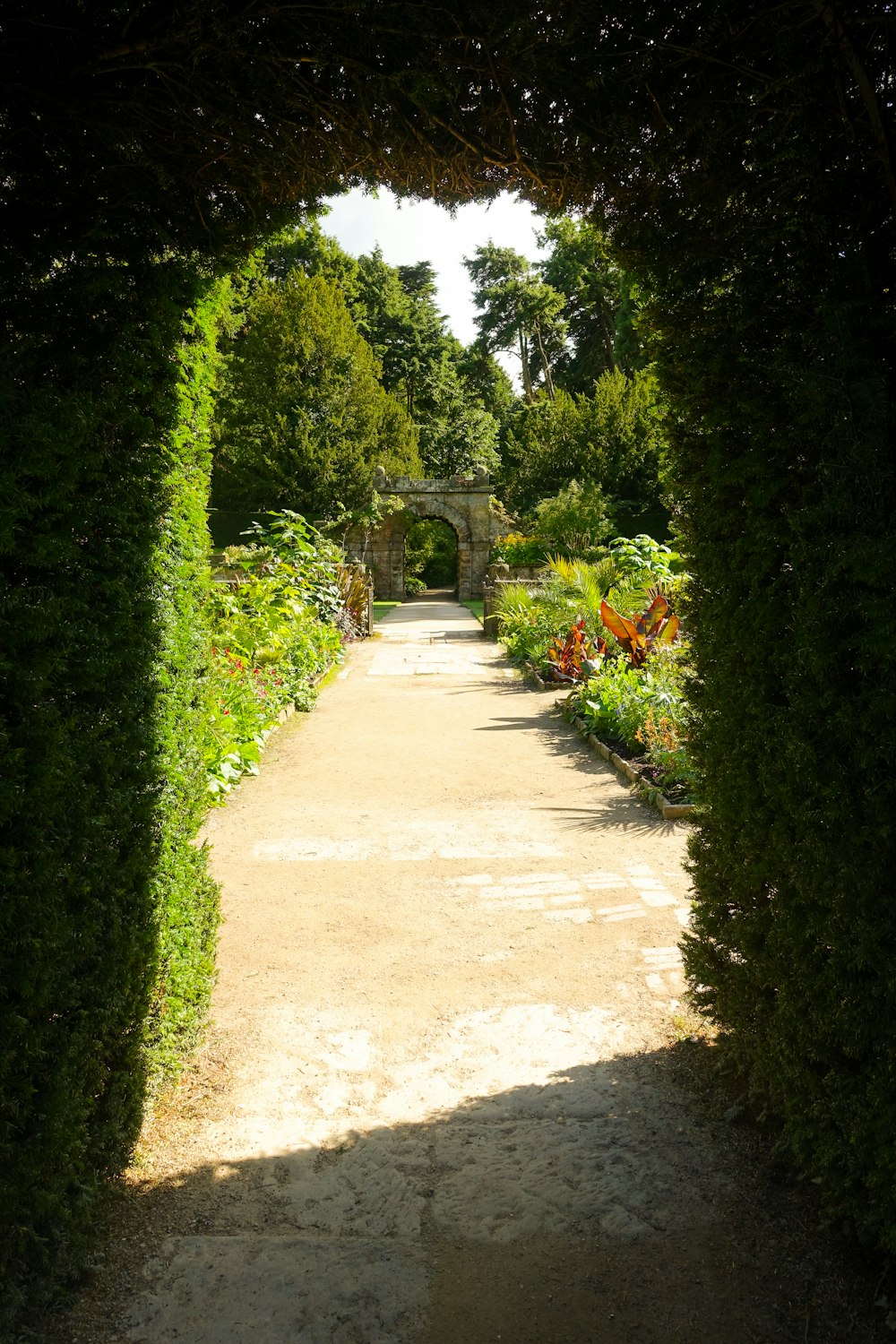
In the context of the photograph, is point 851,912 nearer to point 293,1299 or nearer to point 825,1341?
point 825,1341

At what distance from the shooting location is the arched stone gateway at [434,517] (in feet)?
91.9

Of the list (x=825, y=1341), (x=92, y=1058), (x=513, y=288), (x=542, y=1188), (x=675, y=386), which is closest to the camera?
(x=825, y=1341)

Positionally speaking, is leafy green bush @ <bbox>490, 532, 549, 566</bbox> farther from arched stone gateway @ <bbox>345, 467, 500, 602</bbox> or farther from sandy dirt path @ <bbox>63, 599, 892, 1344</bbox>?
sandy dirt path @ <bbox>63, 599, 892, 1344</bbox>

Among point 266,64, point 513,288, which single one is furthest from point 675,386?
point 513,288

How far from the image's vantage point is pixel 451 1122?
9.52ft

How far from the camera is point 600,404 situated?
28500mm

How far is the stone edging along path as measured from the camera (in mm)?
6070

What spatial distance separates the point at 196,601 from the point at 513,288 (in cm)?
3921

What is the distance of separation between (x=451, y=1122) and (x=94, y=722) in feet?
5.86

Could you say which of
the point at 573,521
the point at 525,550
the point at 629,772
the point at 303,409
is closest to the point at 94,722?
the point at 629,772

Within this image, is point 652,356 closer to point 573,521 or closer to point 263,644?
point 263,644

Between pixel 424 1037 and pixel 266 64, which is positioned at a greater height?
pixel 266 64

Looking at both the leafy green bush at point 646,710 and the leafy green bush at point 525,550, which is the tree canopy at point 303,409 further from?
the leafy green bush at point 646,710

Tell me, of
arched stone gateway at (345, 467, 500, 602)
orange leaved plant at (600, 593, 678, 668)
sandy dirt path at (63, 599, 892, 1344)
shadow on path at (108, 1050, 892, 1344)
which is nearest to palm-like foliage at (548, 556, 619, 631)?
orange leaved plant at (600, 593, 678, 668)
